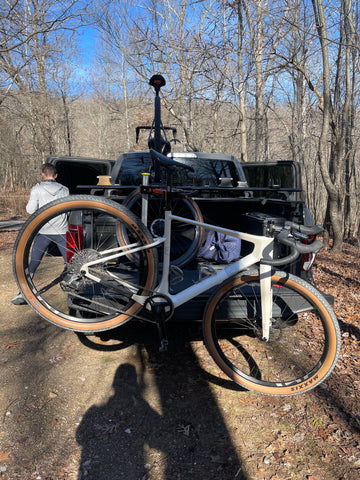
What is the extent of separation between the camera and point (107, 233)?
3207mm

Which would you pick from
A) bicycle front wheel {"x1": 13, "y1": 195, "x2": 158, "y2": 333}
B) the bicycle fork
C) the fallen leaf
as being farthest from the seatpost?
the fallen leaf

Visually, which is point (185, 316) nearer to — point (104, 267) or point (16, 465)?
point (104, 267)

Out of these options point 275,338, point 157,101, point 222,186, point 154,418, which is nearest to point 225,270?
point 275,338

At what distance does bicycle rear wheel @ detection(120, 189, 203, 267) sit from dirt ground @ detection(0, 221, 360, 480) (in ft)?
3.37

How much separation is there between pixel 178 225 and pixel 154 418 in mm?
2084

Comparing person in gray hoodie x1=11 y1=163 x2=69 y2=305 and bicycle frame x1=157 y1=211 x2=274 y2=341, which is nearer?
bicycle frame x1=157 y1=211 x2=274 y2=341

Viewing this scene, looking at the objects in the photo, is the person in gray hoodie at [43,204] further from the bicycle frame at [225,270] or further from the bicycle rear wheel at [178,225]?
the bicycle frame at [225,270]

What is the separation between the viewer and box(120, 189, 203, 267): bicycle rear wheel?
3242mm

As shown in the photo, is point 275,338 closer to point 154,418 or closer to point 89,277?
point 154,418

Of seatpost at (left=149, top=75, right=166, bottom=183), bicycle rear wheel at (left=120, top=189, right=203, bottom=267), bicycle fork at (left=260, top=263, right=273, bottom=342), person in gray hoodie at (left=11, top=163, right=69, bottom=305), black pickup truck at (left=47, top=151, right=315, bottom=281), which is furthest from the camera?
seatpost at (left=149, top=75, right=166, bottom=183)

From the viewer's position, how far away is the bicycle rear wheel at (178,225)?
128 inches

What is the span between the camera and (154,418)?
2.34 m

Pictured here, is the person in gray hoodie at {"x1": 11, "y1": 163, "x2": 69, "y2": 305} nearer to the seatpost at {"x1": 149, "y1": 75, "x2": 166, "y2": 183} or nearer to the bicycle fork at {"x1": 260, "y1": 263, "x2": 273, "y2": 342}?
the seatpost at {"x1": 149, "y1": 75, "x2": 166, "y2": 183}

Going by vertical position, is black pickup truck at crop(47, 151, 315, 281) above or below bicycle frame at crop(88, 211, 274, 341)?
above
